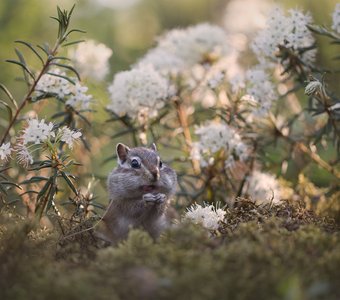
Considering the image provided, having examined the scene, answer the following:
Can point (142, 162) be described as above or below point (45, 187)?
above

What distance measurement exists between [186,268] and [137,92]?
2679 millimetres

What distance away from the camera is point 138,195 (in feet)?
12.0

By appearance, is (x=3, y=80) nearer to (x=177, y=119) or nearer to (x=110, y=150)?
(x=110, y=150)

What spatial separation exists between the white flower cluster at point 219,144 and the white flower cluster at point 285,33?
26.6 inches

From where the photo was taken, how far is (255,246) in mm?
2260

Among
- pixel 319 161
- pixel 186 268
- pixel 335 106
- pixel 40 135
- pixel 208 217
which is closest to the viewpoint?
pixel 186 268

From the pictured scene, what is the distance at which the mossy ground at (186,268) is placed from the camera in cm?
189

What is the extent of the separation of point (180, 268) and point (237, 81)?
2.75 meters

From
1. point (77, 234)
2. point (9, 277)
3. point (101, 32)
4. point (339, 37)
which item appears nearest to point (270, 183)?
point (339, 37)

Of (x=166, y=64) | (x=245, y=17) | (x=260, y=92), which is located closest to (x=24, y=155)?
(x=260, y=92)

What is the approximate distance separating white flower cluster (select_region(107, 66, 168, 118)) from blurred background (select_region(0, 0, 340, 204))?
3.44ft

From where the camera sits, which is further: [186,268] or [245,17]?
[245,17]

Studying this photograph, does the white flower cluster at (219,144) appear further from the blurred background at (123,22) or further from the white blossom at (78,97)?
the blurred background at (123,22)

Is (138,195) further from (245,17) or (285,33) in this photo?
(245,17)
